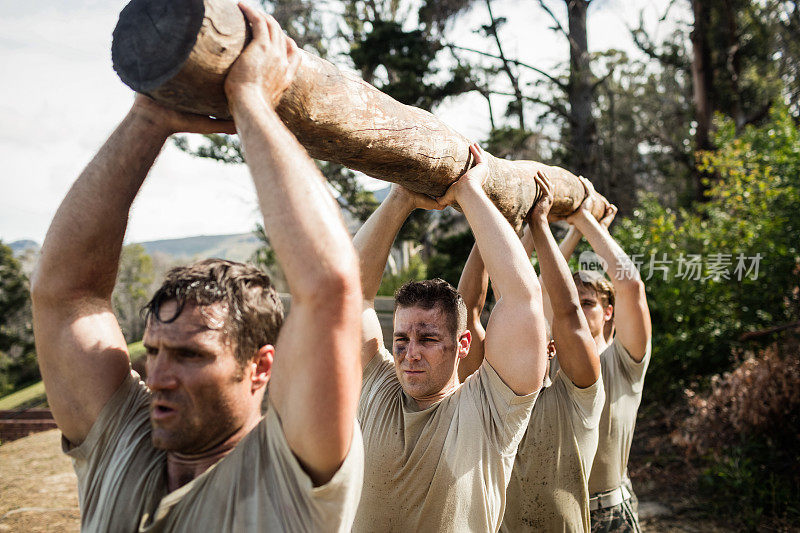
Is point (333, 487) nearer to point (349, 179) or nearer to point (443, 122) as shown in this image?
point (443, 122)

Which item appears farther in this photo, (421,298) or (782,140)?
(782,140)

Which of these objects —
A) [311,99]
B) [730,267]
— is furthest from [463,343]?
[730,267]

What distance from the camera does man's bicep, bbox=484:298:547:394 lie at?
1.97 m

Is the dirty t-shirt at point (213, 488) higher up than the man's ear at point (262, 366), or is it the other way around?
the man's ear at point (262, 366)

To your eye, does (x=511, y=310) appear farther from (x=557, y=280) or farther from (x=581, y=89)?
(x=581, y=89)

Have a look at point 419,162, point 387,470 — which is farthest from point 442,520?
point 419,162

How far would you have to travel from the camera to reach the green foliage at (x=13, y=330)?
94.4 feet

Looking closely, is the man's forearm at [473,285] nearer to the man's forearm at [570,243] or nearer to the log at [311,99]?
the log at [311,99]

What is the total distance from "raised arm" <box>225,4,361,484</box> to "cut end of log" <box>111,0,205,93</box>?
137 millimetres

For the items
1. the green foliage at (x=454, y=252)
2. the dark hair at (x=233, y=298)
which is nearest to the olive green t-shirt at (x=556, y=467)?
the dark hair at (x=233, y=298)

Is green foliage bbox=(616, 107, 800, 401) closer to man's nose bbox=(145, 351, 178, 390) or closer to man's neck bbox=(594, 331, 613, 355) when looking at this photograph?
man's neck bbox=(594, 331, 613, 355)

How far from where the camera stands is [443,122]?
7.06 ft

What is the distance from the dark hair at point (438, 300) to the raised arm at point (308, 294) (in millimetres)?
1090

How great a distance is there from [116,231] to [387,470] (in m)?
1.30
